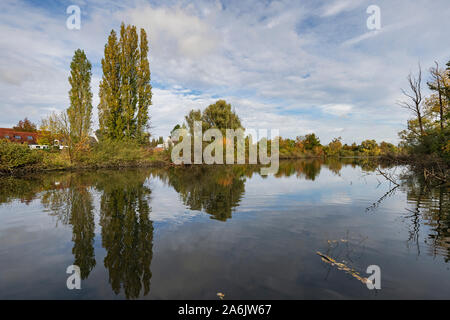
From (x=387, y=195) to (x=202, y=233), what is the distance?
867 cm

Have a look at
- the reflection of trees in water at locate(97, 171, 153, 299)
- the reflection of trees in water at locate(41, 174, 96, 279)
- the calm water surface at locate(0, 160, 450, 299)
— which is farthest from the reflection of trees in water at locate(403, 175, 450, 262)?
the reflection of trees in water at locate(41, 174, 96, 279)

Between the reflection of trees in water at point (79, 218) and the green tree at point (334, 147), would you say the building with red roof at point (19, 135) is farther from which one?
the green tree at point (334, 147)

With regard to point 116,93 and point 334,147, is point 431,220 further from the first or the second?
point 334,147

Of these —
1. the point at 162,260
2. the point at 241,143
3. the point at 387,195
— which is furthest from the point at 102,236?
the point at 241,143

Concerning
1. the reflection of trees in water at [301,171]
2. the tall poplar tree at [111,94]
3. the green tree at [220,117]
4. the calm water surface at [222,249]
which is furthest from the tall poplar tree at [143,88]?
the calm water surface at [222,249]

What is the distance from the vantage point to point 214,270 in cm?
346

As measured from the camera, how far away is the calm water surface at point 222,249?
300cm

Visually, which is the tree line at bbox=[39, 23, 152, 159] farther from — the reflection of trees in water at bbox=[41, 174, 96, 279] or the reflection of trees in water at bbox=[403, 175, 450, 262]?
the reflection of trees in water at bbox=[403, 175, 450, 262]

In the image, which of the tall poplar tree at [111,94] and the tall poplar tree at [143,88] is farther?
the tall poplar tree at [143,88]

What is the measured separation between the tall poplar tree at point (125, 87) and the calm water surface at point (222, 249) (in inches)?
824

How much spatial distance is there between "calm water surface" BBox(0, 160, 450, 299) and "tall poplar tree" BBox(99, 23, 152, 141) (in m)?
20.9
